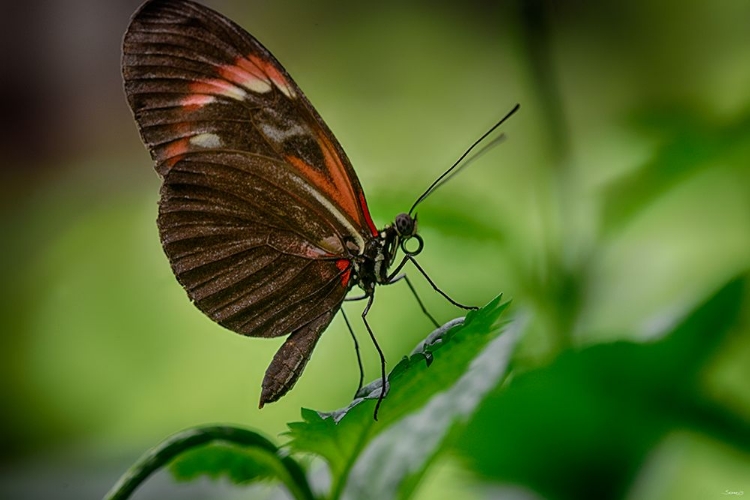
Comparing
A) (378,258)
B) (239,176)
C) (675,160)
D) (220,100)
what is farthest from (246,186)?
(675,160)

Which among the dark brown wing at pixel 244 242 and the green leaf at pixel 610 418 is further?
the dark brown wing at pixel 244 242

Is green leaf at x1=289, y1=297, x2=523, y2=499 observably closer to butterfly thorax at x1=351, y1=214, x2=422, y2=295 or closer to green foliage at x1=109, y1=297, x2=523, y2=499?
green foliage at x1=109, y1=297, x2=523, y2=499

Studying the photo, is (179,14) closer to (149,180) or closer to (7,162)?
(149,180)

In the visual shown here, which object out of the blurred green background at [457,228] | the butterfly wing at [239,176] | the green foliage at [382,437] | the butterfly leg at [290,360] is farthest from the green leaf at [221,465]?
the butterfly wing at [239,176]

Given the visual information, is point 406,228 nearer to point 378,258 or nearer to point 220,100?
point 378,258

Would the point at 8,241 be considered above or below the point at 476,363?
above

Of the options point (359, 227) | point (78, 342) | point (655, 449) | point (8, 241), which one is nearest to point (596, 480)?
point (655, 449)

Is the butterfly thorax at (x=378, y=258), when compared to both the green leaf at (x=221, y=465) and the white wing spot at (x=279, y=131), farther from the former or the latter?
the green leaf at (x=221, y=465)
